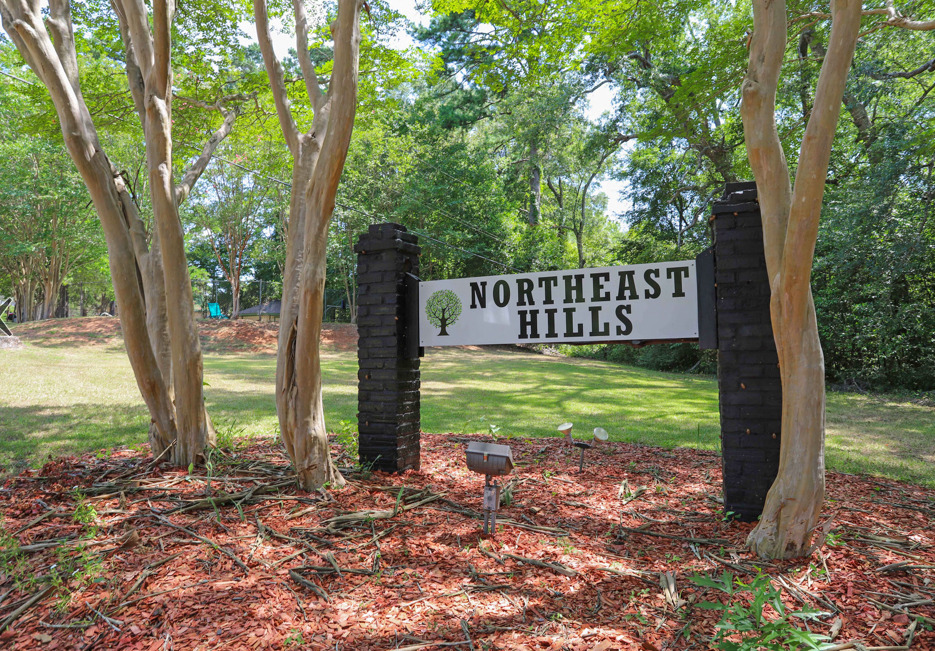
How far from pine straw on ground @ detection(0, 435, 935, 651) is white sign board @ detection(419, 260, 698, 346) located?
130 cm

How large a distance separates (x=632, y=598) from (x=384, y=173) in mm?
24037

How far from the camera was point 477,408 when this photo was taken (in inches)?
382

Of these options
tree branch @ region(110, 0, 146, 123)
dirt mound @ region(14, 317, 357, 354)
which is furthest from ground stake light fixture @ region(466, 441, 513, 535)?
dirt mound @ region(14, 317, 357, 354)

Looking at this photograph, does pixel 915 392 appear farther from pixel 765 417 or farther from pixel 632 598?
pixel 632 598

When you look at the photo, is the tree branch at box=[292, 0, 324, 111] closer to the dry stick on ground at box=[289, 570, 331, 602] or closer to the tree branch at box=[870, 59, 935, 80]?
the dry stick on ground at box=[289, 570, 331, 602]

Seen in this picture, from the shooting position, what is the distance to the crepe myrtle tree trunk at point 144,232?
4359 millimetres

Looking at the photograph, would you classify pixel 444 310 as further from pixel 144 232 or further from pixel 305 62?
pixel 144 232

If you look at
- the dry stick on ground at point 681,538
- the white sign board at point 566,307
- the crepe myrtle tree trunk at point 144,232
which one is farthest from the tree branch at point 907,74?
the crepe myrtle tree trunk at point 144,232

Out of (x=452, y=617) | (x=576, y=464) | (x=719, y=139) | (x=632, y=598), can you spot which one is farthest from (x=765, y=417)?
(x=719, y=139)

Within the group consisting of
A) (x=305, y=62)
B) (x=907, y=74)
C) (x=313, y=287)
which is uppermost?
(x=907, y=74)

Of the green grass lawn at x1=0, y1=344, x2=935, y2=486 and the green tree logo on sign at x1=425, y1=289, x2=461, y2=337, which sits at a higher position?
the green tree logo on sign at x1=425, y1=289, x2=461, y2=337

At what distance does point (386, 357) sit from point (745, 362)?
2.89m

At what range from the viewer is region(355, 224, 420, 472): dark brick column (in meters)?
4.70

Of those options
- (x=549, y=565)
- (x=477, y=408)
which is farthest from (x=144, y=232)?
(x=477, y=408)
